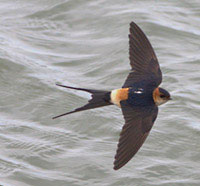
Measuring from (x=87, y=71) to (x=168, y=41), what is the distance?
3.37 ft

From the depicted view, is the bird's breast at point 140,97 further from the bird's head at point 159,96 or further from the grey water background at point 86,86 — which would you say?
the grey water background at point 86,86

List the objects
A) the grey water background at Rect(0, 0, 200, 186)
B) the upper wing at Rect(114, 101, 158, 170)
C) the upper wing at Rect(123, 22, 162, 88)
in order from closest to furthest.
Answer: the upper wing at Rect(114, 101, 158, 170) → the upper wing at Rect(123, 22, 162, 88) → the grey water background at Rect(0, 0, 200, 186)

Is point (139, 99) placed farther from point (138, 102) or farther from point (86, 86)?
point (86, 86)

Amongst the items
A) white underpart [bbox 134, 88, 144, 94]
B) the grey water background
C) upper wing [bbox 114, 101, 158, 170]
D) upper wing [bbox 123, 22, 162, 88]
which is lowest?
the grey water background

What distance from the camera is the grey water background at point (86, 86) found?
5.24 meters

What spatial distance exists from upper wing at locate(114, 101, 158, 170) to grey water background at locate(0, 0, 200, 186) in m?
0.66

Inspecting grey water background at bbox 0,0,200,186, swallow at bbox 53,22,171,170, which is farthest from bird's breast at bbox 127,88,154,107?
grey water background at bbox 0,0,200,186

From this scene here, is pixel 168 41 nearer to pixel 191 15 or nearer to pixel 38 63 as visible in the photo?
pixel 191 15

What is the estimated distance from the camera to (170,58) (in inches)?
272

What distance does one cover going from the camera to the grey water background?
5.24 metres

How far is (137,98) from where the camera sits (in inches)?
186

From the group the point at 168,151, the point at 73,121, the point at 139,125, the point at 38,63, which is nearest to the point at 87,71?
the point at 38,63

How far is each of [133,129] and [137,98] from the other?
0.24 meters

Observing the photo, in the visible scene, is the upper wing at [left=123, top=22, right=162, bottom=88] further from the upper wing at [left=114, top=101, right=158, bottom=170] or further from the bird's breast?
the upper wing at [left=114, top=101, right=158, bottom=170]
